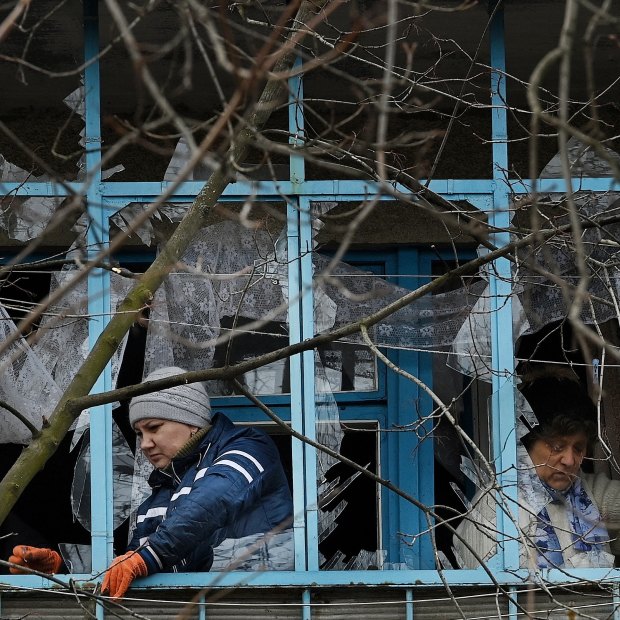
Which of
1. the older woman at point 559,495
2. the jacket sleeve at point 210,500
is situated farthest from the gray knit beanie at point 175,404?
the older woman at point 559,495

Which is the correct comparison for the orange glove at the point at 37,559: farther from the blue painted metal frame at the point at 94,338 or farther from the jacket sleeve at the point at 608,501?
the jacket sleeve at the point at 608,501

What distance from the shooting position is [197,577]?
459cm

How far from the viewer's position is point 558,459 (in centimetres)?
510

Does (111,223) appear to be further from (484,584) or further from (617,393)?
(617,393)

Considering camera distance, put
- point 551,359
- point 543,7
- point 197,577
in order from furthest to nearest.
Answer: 1. point 551,359
2. point 543,7
3. point 197,577

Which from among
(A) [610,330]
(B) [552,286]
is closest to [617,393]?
(A) [610,330]

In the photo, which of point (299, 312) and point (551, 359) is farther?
point (551, 359)

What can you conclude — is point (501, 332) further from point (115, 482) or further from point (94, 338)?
point (115, 482)

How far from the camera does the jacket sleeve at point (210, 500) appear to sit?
4547 millimetres

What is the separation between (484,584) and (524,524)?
0.34 metres

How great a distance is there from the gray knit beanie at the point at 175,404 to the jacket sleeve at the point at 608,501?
156 centimetres

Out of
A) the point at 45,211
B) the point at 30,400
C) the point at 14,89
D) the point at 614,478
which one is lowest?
the point at 614,478

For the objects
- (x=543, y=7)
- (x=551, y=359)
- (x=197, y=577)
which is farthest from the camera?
(x=551, y=359)

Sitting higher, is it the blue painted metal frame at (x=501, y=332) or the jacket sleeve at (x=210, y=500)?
the blue painted metal frame at (x=501, y=332)
